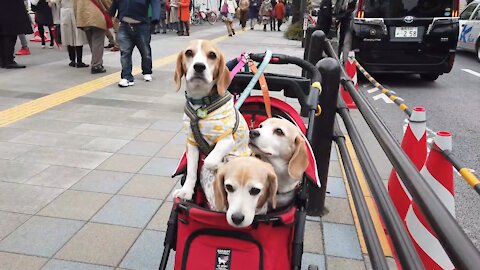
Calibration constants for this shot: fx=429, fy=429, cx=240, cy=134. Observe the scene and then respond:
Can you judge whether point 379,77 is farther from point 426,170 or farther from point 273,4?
point 273,4

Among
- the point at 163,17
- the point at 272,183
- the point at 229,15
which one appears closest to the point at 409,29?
the point at 272,183

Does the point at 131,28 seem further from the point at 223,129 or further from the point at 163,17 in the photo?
the point at 163,17

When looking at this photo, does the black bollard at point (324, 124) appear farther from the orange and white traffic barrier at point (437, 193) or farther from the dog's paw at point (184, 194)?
the dog's paw at point (184, 194)

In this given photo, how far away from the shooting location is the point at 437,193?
8.89ft

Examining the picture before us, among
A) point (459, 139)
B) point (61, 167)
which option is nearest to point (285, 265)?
point (61, 167)

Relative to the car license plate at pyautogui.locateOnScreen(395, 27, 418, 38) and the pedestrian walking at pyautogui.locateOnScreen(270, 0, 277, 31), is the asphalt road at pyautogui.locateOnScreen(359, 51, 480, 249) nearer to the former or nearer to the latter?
the car license plate at pyautogui.locateOnScreen(395, 27, 418, 38)

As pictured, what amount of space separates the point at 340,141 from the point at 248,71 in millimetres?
822

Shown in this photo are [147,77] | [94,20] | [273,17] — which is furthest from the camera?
[273,17]

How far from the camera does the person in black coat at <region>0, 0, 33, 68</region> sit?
26.7 feet

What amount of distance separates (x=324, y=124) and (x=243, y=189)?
5.62 feet

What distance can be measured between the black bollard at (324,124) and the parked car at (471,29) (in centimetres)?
1179

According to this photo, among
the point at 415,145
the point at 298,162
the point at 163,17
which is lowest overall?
the point at 415,145

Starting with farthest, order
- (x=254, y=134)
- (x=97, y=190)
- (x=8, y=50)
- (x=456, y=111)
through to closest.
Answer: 1. (x=8, y=50)
2. (x=456, y=111)
3. (x=97, y=190)
4. (x=254, y=134)

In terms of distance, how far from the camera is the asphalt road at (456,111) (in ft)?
13.0
